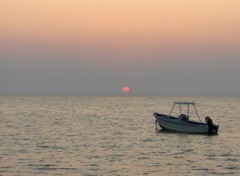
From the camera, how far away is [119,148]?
134ft

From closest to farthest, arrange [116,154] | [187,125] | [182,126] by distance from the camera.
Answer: [116,154]
[187,125]
[182,126]

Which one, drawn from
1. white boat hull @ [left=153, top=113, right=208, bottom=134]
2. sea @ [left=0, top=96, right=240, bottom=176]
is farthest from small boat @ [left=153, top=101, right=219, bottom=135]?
sea @ [left=0, top=96, right=240, bottom=176]

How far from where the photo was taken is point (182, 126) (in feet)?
180

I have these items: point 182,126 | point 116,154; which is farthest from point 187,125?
point 116,154

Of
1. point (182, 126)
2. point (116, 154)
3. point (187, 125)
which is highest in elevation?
point (187, 125)

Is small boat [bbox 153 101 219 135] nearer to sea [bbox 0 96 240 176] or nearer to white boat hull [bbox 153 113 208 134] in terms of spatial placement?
white boat hull [bbox 153 113 208 134]

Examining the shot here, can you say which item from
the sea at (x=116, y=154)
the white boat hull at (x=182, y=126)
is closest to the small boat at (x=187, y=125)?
the white boat hull at (x=182, y=126)

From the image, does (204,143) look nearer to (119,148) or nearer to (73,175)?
(119,148)

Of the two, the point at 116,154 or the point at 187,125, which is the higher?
the point at 187,125

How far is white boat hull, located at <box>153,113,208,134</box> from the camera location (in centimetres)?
5416

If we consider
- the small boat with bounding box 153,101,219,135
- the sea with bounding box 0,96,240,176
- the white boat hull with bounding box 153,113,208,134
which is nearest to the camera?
the sea with bounding box 0,96,240,176

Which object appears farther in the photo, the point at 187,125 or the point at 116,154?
the point at 187,125

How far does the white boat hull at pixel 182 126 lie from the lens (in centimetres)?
5416

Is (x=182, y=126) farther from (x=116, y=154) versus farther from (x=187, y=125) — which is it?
(x=116, y=154)
